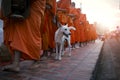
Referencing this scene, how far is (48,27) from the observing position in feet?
28.8

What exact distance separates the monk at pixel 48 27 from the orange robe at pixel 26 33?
1465 millimetres

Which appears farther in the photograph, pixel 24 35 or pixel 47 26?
pixel 47 26

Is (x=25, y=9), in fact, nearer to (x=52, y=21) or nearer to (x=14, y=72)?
(x=14, y=72)

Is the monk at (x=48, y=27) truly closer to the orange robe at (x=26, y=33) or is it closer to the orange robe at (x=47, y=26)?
the orange robe at (x=47, y=26)

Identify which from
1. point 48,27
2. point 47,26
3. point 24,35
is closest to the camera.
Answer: point 24,35

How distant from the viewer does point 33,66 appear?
699cm

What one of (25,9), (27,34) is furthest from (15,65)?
(25,9)

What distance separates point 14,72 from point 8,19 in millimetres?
896

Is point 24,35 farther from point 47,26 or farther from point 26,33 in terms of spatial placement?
point 47,26

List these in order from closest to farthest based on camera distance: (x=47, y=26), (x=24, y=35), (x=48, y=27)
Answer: (x=24, y=35)
(x=47, y=26)
(x=48, y=27)

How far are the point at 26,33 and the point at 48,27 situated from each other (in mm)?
2736

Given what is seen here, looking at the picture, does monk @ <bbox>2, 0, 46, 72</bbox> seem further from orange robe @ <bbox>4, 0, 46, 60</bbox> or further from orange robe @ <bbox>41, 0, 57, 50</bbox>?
orange robe @ <bbox>41, 0, 57, 50</bbox>

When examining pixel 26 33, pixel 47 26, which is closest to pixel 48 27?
pixel 47 26

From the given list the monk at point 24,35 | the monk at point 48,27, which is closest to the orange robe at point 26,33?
the monk at point 24,35
